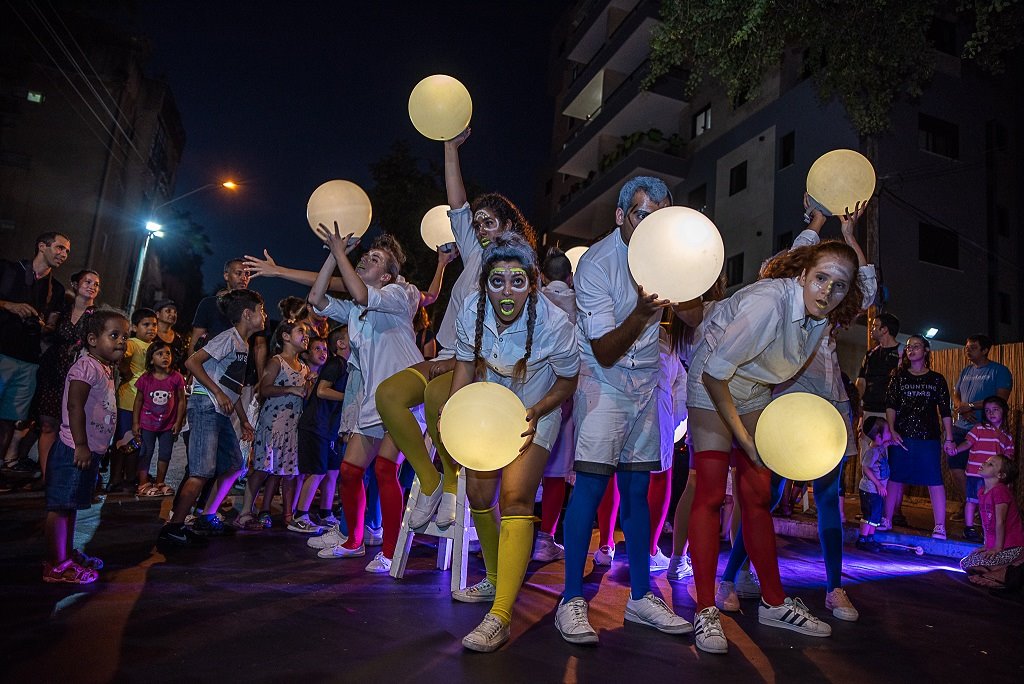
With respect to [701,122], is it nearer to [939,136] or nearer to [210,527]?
[939,136]

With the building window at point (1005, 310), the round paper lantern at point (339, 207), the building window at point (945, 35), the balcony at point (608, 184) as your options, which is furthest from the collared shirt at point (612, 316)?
the building window at point (945, 35)

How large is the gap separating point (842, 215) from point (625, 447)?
6.87 feet

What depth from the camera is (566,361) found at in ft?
9.85

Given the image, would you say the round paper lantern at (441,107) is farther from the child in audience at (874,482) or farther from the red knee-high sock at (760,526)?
the child in audience at (874,482)

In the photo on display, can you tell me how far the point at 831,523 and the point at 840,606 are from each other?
0.41 metres

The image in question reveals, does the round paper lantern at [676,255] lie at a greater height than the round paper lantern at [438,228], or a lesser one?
lesser

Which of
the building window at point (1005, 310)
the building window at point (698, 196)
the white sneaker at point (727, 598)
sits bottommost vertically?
the white sneaker at point (727, 598)

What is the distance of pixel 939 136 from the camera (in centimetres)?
1605

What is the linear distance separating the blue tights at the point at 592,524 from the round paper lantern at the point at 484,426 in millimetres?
521

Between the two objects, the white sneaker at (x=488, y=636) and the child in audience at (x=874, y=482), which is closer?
the white sneaker at (x=488, y=636)

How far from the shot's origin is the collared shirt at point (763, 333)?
297 centimetres

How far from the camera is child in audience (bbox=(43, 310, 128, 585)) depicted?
339cm

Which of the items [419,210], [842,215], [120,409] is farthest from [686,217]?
[419,210]

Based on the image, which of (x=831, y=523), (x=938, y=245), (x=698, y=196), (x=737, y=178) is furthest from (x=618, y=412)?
(x=698, y=196)
